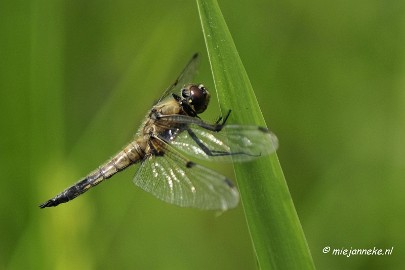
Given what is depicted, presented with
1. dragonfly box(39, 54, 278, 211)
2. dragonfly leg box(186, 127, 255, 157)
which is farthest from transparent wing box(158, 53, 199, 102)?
dragonfly leg box(186, 127, 255, 157)

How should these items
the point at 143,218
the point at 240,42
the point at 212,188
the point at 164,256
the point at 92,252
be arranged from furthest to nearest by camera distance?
the point at 240,42 → the point at 143,218 → the point at 164,256 → the point at 92,252 → the point at 212,188

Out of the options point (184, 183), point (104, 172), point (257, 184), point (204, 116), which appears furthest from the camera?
point (204, 116)

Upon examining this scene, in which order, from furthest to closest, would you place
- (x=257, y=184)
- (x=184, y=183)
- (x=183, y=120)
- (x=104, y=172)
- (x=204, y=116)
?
1. (x=204, y=116)
2. (x=104, y=172)
3. (x=183, y=120)
4. (x=184, y=183)
5. (x=257, y=184)


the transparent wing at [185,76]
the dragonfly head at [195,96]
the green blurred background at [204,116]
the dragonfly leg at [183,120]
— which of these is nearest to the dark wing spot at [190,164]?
the dragonfly leg at [183,120]

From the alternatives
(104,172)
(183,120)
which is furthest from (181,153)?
(104,172)

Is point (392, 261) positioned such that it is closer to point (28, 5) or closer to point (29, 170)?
point (29, 170)

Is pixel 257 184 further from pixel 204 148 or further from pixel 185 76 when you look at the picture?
pixel 185 76

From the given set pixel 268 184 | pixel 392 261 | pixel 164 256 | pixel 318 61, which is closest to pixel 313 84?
pixel 318 61
